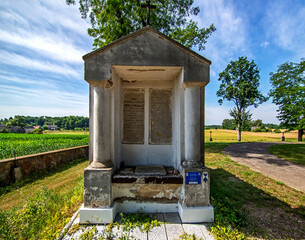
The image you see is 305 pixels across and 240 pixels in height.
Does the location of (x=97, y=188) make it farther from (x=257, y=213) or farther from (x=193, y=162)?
(x=257, y=213)

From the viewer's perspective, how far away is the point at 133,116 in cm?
404

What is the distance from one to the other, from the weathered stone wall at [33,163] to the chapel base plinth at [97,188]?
4.81m

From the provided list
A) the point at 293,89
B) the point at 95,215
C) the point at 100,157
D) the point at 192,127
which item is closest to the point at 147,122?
the point at 192,127

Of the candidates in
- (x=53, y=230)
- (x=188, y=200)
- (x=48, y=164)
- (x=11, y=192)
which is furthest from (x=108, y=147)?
(x=48, y=164)

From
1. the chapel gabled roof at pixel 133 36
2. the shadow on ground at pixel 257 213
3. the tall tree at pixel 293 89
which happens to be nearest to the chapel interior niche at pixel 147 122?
the chapel gabled roof at pixel 133 36

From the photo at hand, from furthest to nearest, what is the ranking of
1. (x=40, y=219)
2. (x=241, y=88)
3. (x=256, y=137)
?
1. (x=256, y=137)
2. (x=241, y=88)
3. (x=40, y=219)

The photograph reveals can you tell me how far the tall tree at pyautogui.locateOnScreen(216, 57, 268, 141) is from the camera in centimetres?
2011

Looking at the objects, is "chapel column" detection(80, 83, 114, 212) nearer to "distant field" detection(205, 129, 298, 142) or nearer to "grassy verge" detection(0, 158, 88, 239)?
"grassy verge" detection(0, 158, 88, 239)

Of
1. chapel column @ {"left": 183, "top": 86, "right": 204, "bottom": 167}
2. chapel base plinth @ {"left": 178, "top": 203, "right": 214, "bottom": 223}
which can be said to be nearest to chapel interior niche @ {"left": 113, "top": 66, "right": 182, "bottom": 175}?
chapel column @ {"left": 183, "top": 86, "right": 204, "bottom": 167}

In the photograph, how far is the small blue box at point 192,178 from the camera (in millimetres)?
2924

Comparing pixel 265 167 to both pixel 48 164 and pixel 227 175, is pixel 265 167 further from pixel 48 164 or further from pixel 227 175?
pixel 48 164

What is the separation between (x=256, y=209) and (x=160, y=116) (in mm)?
3347

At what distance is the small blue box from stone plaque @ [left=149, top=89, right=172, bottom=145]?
121cm

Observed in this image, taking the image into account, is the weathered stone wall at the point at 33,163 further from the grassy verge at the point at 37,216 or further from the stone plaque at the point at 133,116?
the stone plaque at the point at 133,116
